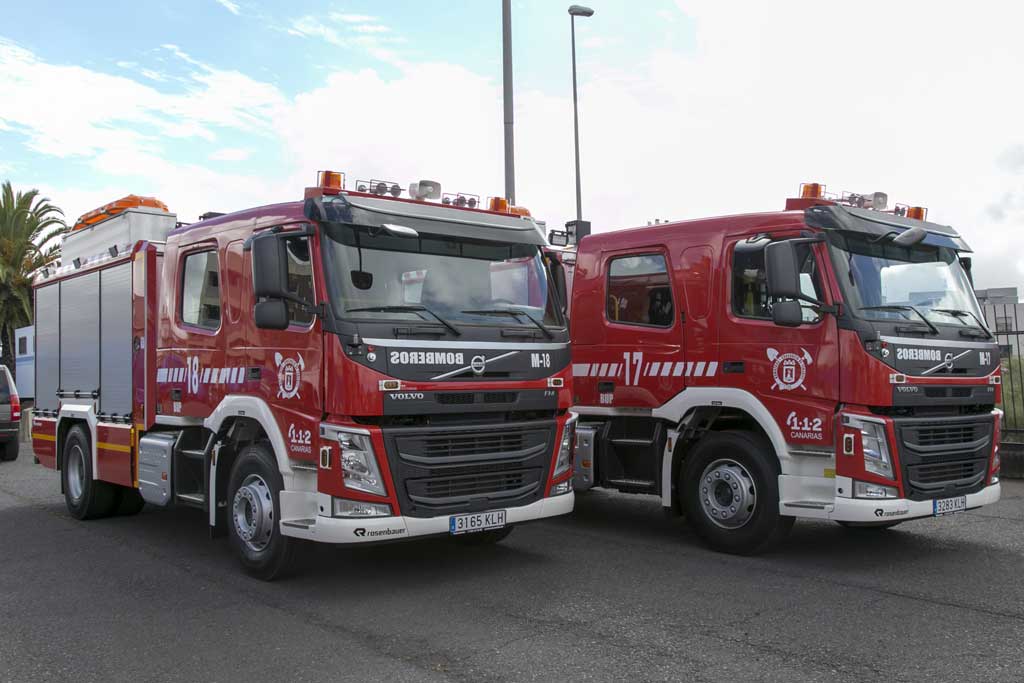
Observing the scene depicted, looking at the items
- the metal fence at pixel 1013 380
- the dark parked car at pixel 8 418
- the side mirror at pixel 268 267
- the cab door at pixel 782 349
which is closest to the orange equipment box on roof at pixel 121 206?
the side mirror at pixel 268 267

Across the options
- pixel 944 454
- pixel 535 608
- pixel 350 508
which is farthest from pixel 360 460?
pixel 944 454

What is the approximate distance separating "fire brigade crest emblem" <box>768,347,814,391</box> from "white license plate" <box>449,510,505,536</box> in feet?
7.90

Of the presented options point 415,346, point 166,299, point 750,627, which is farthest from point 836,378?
point 166,299

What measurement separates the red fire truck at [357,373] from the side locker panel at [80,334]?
1339 millimetres

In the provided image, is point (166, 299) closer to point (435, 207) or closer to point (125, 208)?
point (125, 208)

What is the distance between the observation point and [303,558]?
689 cm

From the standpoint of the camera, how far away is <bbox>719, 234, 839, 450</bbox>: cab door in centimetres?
725

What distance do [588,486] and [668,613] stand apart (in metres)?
3.10

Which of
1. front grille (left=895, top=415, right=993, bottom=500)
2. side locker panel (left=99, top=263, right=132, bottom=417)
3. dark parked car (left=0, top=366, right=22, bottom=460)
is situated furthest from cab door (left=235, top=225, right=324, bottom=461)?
dark parked car (left=0, top=366, right=22, bottom=460)

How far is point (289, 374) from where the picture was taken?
674 cm

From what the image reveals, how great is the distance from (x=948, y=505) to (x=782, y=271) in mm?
2224

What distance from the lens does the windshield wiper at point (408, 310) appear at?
Result: 6.48 m

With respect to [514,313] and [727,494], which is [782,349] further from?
[514,313]

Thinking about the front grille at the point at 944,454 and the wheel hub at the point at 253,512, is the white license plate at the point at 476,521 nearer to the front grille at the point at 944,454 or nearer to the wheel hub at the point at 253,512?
the wheel hub at the point at 253,512
